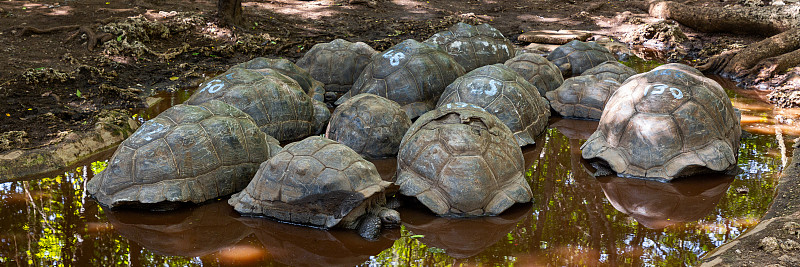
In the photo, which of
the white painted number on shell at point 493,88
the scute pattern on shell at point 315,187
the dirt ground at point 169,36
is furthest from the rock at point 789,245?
the white painted number on shell at point 493,88

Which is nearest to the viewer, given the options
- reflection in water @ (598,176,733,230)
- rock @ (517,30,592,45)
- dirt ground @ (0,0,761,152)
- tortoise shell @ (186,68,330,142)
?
reflection in water @ (598,176,733,230)

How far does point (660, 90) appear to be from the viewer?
21.8 feet

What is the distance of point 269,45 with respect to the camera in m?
12.4

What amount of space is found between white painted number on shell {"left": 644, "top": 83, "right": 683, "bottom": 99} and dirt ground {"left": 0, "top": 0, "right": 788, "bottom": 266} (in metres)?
2.37

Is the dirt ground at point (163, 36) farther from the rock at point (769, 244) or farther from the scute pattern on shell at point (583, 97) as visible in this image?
the rock at point (769, 244)

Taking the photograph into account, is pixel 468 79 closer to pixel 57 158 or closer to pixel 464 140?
pixel 464 140

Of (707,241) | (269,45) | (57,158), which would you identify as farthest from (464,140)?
(269,45)

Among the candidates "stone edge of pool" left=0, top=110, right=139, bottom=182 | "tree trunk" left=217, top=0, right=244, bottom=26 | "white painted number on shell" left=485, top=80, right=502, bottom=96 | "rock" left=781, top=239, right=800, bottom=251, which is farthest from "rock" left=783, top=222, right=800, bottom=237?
"tree trunk" left=217, top=0, right=244, bottom=26

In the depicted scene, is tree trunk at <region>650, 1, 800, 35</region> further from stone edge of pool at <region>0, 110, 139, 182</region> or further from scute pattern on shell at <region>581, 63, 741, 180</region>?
stone edge of pool at <region>0, 110, 139, 182</region>

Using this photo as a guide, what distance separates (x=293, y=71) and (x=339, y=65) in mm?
839

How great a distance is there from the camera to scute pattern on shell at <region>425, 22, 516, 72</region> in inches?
398

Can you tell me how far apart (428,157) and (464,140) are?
1.16 ft

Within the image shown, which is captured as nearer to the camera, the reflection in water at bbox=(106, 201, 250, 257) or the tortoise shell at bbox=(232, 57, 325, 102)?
the reflection in water at bbox=(106, 201, 250, 257)

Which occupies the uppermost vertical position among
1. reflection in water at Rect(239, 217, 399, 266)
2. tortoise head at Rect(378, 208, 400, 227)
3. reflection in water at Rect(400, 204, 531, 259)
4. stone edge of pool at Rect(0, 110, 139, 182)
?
tortoise head at Rect(378, 208, 400, 227)
